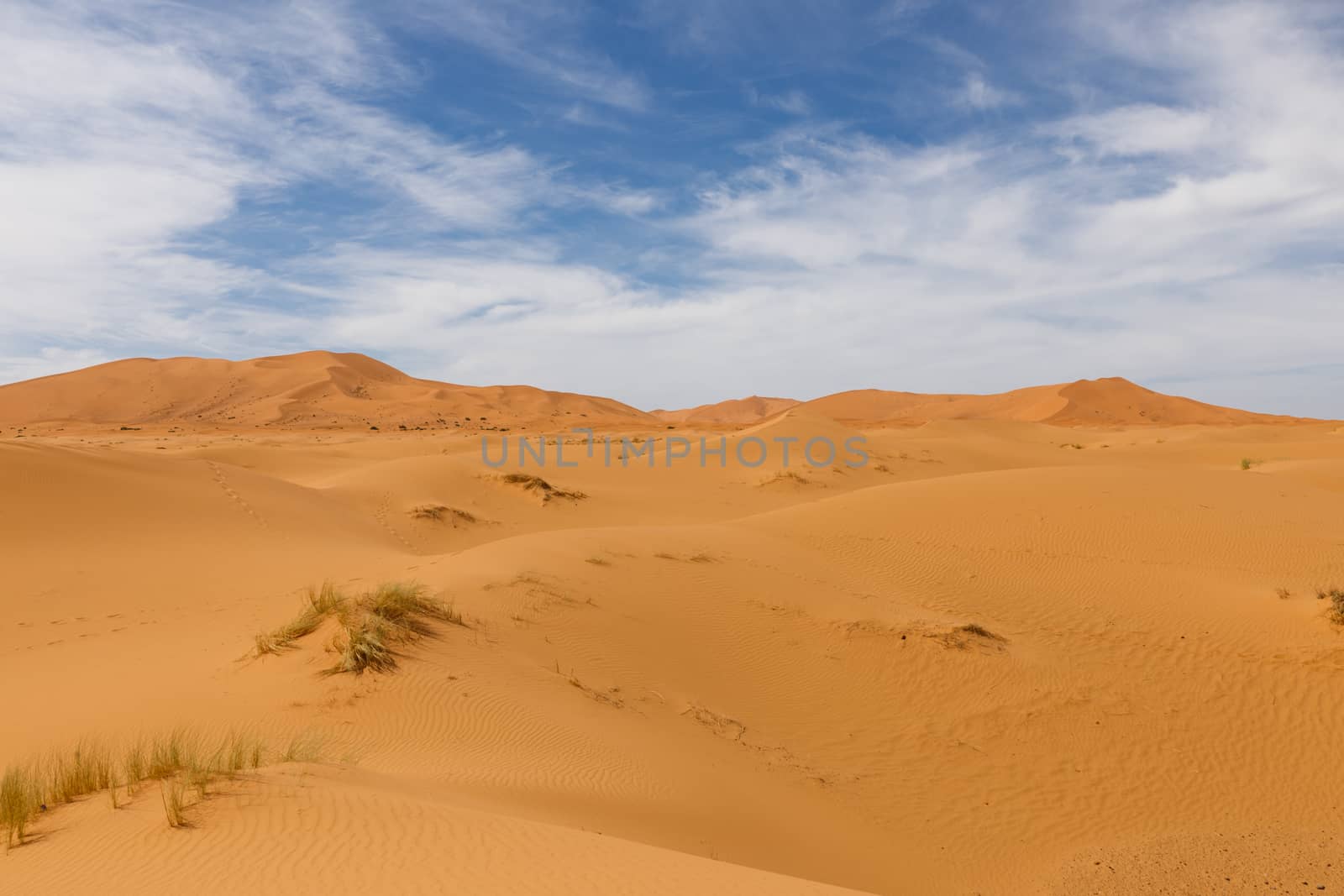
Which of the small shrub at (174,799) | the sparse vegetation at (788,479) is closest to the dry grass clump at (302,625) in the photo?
the small shrub at (174,799)

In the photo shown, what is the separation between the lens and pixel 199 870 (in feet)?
10.3

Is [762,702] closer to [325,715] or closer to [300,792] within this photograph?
[325,715]

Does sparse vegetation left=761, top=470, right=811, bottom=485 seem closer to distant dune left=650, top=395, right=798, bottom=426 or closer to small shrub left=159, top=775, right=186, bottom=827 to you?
small shrub left=159, top=775, right=186, bottom=827

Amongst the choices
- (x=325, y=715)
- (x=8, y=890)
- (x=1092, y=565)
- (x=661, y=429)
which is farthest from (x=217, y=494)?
(x=661, y=429)

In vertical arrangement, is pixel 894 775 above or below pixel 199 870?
below

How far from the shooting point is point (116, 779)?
4020mm

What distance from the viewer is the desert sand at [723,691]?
148 inches

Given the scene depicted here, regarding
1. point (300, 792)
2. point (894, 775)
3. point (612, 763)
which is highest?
point (300, 792)

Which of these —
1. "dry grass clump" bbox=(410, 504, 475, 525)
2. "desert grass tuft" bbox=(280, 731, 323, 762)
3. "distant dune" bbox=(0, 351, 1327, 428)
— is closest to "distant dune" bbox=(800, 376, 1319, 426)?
"distant dune" bbox=(0, 351, 1327, 428)

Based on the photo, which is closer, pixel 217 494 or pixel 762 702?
pixel 762 702

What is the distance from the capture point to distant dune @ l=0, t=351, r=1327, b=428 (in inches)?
2265

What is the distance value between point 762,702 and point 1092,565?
23.5ft

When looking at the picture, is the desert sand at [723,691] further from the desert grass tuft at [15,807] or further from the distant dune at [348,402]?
the distant dune at [348,402]

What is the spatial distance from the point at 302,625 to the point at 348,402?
60.8m
